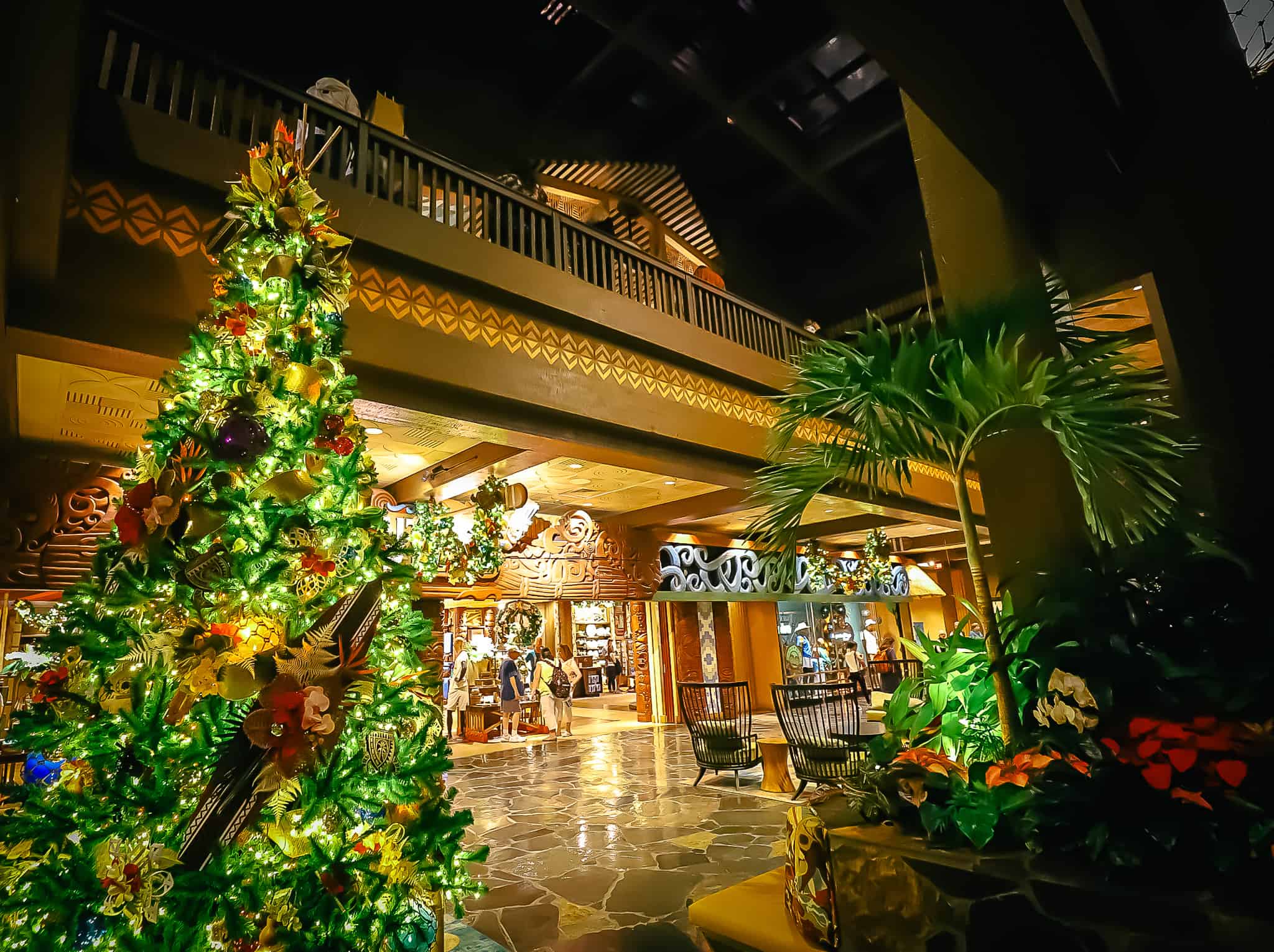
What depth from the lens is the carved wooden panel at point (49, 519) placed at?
4398 millimetres

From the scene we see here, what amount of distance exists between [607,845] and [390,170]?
5.56 meters

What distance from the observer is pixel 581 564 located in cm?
812

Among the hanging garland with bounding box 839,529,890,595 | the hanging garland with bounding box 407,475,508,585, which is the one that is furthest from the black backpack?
the hanging garland with bounding box 839,529,890,595

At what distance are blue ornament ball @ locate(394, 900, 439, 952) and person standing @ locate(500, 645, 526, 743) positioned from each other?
832 centimetres

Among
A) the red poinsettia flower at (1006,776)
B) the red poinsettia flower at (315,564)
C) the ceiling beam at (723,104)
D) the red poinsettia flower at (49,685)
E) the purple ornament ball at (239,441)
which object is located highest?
the ceiling beam at (723,104)

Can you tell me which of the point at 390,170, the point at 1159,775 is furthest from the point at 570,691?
the point at 1159,775

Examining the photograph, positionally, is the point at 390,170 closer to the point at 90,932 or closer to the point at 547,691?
the point at 90,932

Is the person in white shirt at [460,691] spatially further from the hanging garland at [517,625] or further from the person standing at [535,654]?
the hanging garland at [517,625]

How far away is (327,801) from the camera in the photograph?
1.65 meters

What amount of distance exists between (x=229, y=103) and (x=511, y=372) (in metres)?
3.18

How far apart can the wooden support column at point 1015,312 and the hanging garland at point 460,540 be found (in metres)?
4.65

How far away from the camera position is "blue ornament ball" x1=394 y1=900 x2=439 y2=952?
66.6 inches

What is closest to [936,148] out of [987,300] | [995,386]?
[987,300]

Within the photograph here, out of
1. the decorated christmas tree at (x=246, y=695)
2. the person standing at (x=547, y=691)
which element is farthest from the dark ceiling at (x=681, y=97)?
the person standing at (x=547, y=691)
